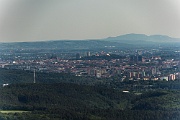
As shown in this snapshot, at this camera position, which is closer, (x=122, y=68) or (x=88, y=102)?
(x=88, y=102)

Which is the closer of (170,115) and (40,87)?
(170,115)

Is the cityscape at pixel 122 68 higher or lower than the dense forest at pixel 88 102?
lower

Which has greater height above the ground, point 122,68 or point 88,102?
point 88,102

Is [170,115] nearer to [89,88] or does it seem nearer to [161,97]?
[161,97]

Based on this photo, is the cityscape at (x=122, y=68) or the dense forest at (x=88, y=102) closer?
the dense forest at (x=88, y=102)

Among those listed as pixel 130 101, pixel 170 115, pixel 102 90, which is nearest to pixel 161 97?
pixel 130 101

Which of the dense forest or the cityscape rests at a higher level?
the dense forest

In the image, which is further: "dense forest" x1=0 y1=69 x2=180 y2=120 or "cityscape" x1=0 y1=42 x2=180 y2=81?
"cityscape" x1=0 y1=42 x2=180 y2=81

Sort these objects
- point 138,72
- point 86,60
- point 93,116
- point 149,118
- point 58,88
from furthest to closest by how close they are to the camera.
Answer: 1. point 86,60
2. point 138,72
3. point 58,88
4. point 93,116
5. point 149,118
